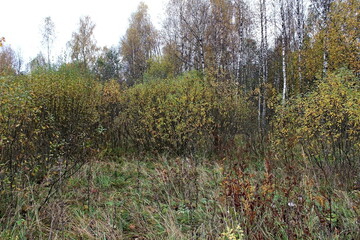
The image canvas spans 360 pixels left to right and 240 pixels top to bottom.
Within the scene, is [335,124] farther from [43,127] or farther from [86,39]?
[86,39]

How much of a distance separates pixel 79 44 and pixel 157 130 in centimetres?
2033

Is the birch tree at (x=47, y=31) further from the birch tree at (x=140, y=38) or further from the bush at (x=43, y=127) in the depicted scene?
the bush at (x=43, y=127)

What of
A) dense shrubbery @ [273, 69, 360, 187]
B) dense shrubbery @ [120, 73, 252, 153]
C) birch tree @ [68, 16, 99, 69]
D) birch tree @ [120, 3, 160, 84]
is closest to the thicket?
dense shrubbery @ [120, 73, 252, 153]

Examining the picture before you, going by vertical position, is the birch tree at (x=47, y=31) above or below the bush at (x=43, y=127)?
above

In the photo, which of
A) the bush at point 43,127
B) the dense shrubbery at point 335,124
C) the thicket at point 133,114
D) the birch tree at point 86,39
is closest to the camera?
the bush at point 43,127

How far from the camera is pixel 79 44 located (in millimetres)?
22609

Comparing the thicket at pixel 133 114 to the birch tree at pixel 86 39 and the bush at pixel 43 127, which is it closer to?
the bush at pixel 43 127

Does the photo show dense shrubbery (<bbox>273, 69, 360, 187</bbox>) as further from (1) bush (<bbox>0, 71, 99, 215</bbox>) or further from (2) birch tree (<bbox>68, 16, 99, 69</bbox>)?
(2) birch tree (<bbox>68, 16, 99, 69</bbox>)

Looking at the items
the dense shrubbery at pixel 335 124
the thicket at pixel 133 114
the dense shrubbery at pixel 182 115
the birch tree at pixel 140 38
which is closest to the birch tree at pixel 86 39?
the birch tree at pixel 140 38

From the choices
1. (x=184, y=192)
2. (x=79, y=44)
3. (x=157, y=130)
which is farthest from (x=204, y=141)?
(x=79, y=44)

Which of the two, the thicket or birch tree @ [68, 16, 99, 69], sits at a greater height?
birch tree @ [68, 16, 99, 69]

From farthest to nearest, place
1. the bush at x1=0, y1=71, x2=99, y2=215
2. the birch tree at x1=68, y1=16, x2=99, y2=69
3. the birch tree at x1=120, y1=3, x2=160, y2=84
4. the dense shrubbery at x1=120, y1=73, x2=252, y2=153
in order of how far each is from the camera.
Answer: the birch tree at x1=120, y1=3, x2=160, y2=84 → the birch tree at x1=68, y1=16, x2=99, y2=69 → the dense shrubbery at x1=120, y1=73, x2=252, y2=153 → the bush at x1=0, y1=71, x2=99, y2=215

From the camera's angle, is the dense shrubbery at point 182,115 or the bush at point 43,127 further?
the dense shrubbery at point 182,115

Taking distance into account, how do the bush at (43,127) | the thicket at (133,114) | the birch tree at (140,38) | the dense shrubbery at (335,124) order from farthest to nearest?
the birch tree at (140,38) < the thicket at (133,114) < the dense shrubbery at (335,124) < the bush at (43,127)
